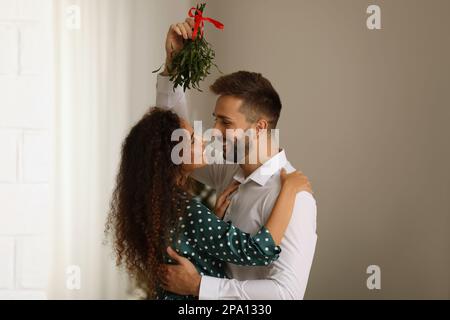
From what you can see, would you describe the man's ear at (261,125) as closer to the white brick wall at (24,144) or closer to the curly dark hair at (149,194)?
the curly dark hair at (149,194)

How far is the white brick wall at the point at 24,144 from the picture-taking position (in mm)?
1391

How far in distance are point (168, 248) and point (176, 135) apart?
28cm

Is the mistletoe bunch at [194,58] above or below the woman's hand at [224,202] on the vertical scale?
above

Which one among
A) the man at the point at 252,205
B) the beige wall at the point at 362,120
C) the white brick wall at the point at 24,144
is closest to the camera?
the white brick wall at the point at 24,144

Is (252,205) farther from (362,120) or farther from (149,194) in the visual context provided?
(362,120)

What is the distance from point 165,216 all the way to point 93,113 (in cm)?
151

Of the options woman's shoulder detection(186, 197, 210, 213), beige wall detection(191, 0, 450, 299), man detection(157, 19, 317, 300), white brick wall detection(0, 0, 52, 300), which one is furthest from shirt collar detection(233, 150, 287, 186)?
beige wall detection(191, 0, 450, 299)

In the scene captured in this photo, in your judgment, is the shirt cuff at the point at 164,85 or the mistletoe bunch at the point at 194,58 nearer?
the mistletoe bunch at the point at 194,58

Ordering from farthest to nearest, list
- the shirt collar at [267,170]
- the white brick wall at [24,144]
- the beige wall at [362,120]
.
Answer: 1. the beige wall at [362,120]
2. the shirt collar at [267,170]
3. the white brick wall at [24,144]

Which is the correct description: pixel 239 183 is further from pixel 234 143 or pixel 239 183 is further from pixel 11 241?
pixel 11 241

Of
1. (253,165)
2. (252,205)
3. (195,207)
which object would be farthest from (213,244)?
(253,165)

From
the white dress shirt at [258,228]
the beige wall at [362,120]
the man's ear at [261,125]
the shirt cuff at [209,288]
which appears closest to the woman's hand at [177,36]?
the white dress shirt at [258,228]

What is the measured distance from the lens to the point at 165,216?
1511 mm

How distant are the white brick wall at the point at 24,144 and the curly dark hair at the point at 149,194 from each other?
0.22m
